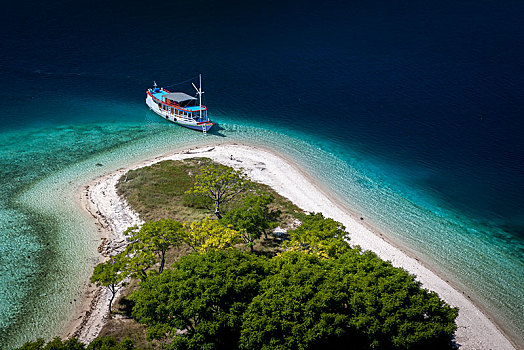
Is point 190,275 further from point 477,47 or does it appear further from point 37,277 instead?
point 477,47

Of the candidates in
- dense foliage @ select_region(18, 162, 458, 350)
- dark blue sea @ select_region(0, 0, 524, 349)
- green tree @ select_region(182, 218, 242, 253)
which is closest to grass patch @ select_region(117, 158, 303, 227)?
dark blue sea @ select_region(0, 0, 524, 349)

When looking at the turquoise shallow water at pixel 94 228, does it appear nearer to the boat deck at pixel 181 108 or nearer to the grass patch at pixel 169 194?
the boat deck at pixel 181 108

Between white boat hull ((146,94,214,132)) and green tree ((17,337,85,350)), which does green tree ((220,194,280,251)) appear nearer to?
green tree ((17,337,85,350))

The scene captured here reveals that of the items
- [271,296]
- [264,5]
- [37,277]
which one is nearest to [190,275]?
[271,296]

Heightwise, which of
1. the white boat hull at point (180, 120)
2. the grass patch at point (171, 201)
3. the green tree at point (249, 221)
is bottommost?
the grass patch at point (171, 201)

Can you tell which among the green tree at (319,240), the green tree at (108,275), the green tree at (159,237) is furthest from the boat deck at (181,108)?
the green tree at (108,275)

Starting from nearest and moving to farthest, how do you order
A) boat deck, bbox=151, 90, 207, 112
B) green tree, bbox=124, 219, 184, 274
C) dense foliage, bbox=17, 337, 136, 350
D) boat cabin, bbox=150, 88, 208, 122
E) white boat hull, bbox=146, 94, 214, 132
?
dense foliage, bbox=17, 337, 136, 350
green tree, bbox=124, 219, 184, 274
white boat hull, bbox=146, 94, 214, 132
boat deck, bbox=151, 90, 207, 112
boat cabin, bbox=150, 88, 208, 122
